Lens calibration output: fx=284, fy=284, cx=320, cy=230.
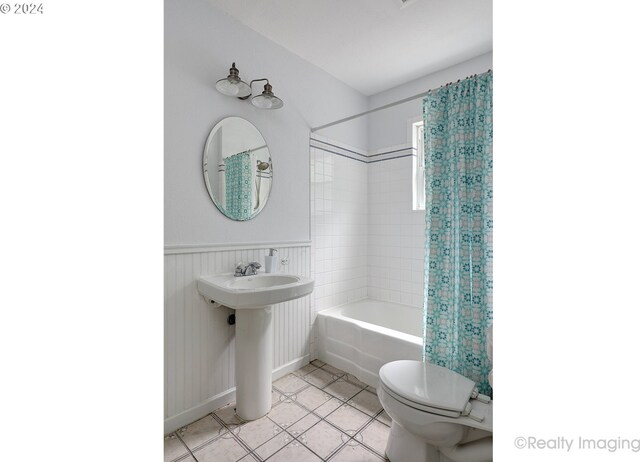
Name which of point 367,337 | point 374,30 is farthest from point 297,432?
point 374,30

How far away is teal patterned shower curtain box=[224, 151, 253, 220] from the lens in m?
1.77

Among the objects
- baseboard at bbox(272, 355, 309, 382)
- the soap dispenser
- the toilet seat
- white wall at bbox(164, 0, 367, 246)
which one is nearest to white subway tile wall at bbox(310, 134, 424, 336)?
baseboard at bbox(272, 355, 309, 382)

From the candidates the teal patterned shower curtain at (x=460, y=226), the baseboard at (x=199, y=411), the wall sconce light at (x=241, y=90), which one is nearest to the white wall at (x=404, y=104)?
the teal patterned shower curtain at (x=460, y=226)

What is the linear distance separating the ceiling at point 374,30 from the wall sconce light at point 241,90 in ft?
1.44

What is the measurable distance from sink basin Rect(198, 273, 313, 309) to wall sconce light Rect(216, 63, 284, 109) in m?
1.09

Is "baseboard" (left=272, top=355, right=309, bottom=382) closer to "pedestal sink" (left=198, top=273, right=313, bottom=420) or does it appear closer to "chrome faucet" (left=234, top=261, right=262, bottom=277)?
"pedestal sink" (left=198, top=273, right=313, bottom=420)

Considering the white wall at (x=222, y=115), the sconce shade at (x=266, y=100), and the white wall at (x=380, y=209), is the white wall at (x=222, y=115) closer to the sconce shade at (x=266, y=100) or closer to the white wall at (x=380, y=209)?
the sconce shade at (x=266, y=100)

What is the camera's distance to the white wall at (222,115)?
1560mm

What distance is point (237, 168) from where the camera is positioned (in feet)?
5.98
